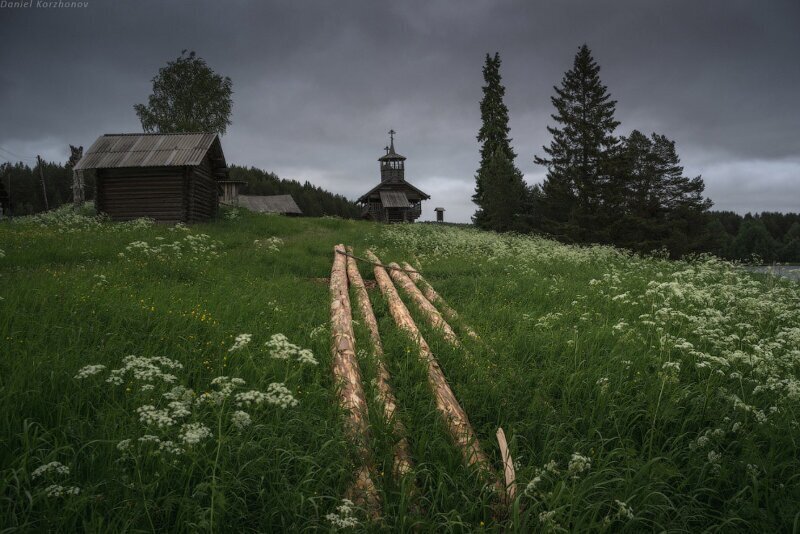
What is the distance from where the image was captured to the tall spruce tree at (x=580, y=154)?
92.5 ft

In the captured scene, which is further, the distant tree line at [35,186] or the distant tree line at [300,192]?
the distant tree line at [300,192]

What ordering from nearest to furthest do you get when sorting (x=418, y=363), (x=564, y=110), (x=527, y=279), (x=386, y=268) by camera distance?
(x=418, y=363), (x=527, y=279), (x=386, y=268), (x=564, y=110)

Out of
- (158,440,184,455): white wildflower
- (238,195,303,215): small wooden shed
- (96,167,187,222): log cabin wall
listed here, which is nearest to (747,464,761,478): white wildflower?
(158,440,184,455): white wildflower

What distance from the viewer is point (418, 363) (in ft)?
15.0

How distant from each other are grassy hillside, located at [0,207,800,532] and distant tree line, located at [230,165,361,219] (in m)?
76.9

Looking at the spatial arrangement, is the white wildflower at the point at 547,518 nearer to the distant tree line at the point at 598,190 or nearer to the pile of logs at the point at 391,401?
the pile of logs at the point at 391,401

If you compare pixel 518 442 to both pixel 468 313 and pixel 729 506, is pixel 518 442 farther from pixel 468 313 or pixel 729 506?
pixel 468 313

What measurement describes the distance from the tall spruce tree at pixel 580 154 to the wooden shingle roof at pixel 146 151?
23155 millimetres

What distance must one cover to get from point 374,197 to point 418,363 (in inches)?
1818

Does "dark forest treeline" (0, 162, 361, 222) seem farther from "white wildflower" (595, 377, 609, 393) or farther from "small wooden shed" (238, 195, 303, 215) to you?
"white wildflower" (595, 377, 609, 393)

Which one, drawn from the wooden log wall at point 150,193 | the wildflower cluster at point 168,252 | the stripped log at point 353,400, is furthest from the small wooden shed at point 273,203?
the stripped log at point 353,400

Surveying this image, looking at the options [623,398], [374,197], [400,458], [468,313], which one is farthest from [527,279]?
[374,197]

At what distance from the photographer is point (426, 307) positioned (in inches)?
273

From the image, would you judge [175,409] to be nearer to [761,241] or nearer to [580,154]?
[580,154]
